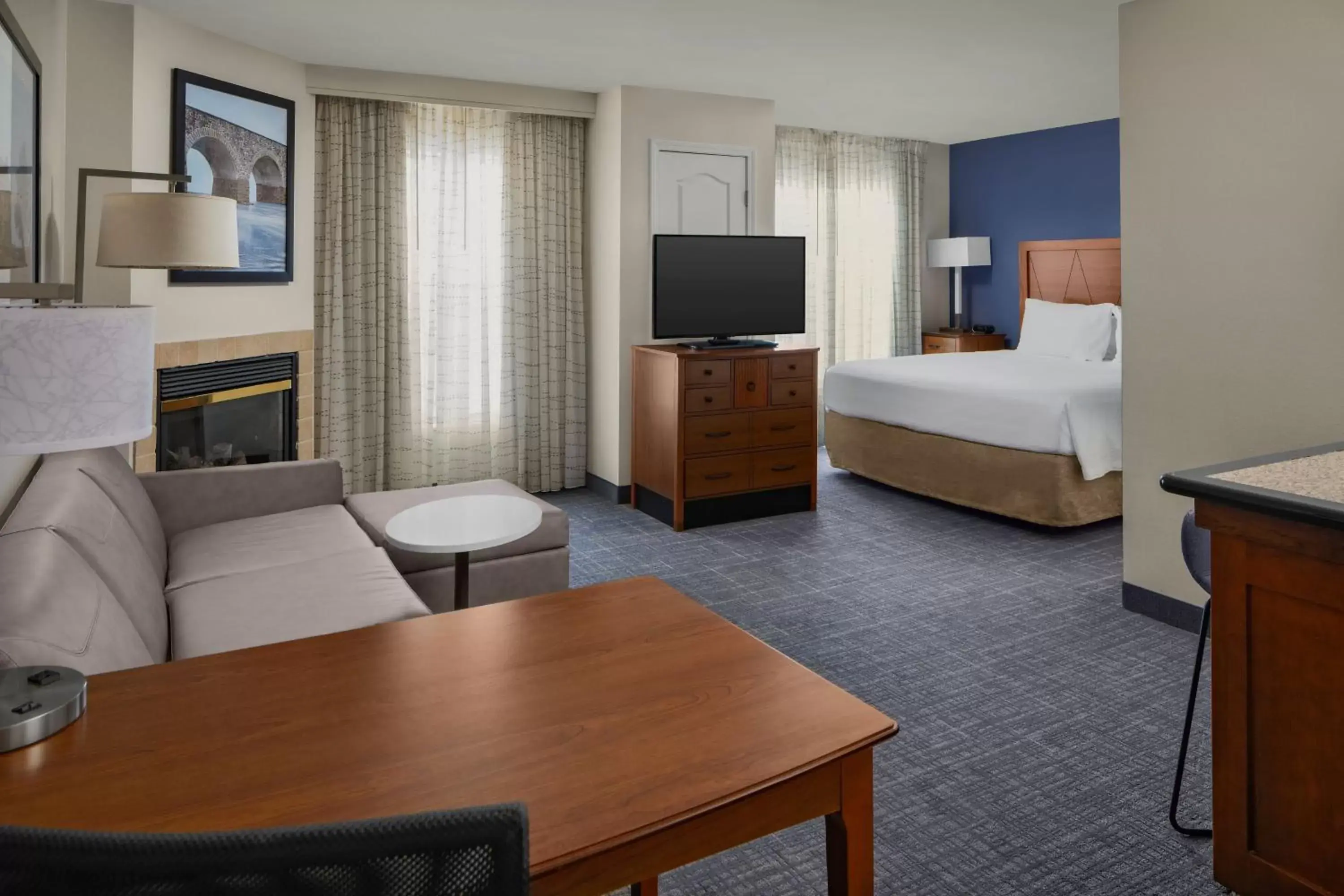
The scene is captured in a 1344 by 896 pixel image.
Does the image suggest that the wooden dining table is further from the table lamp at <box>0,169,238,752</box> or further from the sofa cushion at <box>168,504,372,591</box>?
the sofa cushion at <box>168,504,372,591</box>

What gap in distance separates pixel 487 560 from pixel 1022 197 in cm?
562

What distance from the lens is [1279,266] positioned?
296cm

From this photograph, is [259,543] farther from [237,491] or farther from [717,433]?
[717,433]

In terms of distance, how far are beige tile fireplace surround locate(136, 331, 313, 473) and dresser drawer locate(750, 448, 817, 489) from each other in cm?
246

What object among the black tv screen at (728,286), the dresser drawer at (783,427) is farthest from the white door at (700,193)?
the dresser drawer at (783,427)

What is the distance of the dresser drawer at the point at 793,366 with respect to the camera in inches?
202

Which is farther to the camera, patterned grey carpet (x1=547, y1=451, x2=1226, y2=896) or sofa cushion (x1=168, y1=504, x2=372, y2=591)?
sofa cushion (x1=168, y1=504, x2=372, y2=591)

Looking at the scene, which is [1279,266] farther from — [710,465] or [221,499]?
[221,499]

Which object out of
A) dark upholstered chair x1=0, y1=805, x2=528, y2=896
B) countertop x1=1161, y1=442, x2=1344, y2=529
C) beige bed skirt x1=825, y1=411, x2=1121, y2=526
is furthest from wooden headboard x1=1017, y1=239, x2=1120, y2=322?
dark upholstered chair x1=0, y1=805, x2=528, y2=896

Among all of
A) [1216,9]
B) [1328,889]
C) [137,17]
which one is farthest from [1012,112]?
[1328,889]

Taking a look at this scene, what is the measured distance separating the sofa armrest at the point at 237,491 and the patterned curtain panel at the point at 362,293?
5.29ft

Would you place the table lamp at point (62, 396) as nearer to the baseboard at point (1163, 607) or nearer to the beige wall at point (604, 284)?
the baseboard at point (1163, 607)

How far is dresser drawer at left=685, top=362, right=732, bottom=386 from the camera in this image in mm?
4875

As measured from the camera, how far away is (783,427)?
520 centimetres
